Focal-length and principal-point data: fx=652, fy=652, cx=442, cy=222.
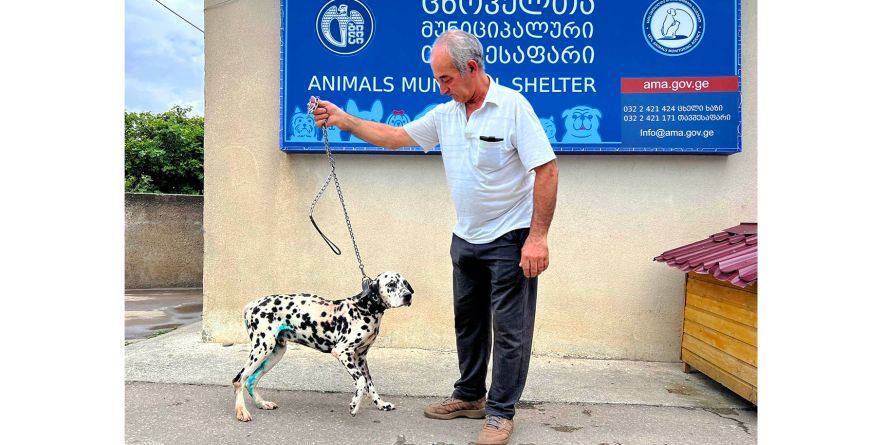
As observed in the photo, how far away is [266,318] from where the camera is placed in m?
3.37

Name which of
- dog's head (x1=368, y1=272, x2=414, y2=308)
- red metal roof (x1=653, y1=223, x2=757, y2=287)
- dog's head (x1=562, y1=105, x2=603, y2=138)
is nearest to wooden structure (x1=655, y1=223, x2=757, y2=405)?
red metal roof (x1=653, y1=223, x2=757, y2=287)

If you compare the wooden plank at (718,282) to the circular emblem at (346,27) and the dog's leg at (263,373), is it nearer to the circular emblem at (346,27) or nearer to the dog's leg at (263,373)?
the dog's leg at (263,373)

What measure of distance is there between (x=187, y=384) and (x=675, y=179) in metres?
3.55

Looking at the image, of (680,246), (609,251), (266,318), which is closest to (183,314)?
(266,318)

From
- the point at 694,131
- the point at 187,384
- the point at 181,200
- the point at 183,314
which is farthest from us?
the point at 181,200

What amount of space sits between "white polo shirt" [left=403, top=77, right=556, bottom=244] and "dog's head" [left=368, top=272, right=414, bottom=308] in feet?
1.25

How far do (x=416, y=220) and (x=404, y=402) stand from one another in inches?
62.8

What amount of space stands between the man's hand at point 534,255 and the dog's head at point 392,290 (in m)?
0.62

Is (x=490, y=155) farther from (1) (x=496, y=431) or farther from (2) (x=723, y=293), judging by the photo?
(2) (x=723, y=293)

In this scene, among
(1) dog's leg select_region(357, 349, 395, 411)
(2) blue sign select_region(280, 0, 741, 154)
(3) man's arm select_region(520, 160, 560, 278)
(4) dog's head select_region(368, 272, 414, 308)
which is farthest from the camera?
(2) blue sign select_region(280, 0, 741, 154)

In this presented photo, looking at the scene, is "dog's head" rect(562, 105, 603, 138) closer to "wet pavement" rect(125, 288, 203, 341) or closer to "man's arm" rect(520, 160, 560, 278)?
"man's arm" rect(520, 160, 560, 278)

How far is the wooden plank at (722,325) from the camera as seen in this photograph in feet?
11.2

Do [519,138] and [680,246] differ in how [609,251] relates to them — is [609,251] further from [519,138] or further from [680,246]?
[519,138]

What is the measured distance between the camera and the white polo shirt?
2969mm
